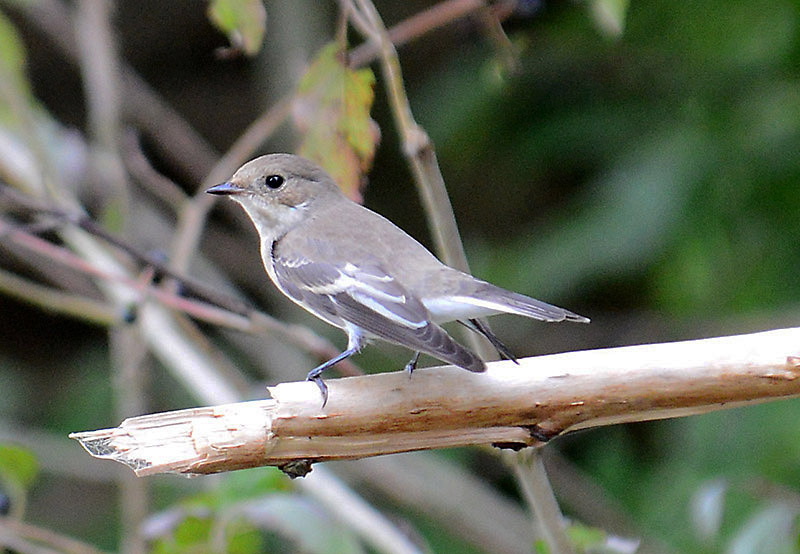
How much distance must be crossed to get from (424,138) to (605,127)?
2.50 m

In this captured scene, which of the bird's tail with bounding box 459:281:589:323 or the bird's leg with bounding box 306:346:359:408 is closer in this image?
the bird's leg with bounding box 306:346:359:408

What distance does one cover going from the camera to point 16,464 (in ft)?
7.76

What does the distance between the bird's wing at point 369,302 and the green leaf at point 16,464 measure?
73cm

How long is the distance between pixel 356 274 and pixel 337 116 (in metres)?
0.34

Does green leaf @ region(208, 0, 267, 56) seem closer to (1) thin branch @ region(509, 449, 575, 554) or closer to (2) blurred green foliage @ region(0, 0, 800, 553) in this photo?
(1) thin branch @ region(509, 449, 575, 554)

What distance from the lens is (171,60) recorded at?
5.44 metres

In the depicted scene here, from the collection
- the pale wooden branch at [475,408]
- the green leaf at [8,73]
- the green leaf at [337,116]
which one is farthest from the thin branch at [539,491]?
the green leaf at [8,73]

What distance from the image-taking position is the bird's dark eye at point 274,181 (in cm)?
254

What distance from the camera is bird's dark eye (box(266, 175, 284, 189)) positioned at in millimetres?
2541

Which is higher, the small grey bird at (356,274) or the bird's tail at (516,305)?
the small grey bird at (356,274)

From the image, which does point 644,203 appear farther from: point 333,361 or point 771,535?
point 333,361

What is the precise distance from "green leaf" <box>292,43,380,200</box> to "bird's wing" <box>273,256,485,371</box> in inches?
7.3

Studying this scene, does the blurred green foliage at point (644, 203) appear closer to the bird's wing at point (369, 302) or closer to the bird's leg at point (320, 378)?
the bird's wing at point (369, 302)

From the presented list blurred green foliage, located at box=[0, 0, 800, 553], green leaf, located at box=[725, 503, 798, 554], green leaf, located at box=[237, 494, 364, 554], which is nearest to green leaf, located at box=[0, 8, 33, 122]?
blurred green foliage, located at box=[0, 0, 800, 553]
